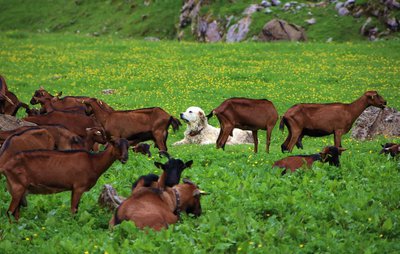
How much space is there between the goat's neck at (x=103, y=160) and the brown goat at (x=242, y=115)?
8065 millimetres

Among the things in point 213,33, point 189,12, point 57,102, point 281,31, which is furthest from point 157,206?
point 189,12

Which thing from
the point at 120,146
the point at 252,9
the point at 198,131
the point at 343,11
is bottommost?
the point at 252,9

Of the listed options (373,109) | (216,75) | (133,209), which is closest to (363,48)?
(216,75)

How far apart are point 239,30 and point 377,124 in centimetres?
3876

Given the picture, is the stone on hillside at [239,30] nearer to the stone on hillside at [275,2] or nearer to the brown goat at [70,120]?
the stone on hillside at [275,2]

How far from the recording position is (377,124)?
26906 mm

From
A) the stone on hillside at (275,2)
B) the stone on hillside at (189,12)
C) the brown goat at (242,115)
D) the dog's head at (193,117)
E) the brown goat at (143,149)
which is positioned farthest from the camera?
the stone on hillside at (189,12)

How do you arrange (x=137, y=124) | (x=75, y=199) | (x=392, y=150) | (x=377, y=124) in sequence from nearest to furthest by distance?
1. (x=75, y=199)
2. (x=392, y=150)
3. (x=137, y=124)
4. (x=377, y=124)

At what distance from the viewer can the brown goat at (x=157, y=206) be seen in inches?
493

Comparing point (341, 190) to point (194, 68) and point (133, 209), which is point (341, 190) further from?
point (194, 68)

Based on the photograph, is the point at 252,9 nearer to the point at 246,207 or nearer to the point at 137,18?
the point at 137,18

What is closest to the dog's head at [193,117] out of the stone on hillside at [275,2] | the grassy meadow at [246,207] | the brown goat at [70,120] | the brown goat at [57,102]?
the grassy meadow at [246,207]

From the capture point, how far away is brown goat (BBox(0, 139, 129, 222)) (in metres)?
13.4

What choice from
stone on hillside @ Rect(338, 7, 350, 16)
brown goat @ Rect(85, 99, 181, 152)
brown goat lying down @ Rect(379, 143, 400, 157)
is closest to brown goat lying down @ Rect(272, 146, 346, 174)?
brown goat lying down @ Rect(379, 143, 400, 157)
